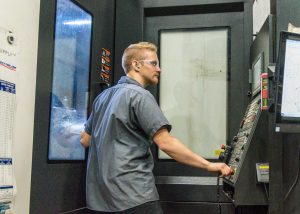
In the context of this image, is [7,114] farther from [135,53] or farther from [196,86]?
[196,86]

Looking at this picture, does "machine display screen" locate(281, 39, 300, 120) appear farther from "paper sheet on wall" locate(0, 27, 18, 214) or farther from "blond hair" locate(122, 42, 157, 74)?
"paper sheet on wall" locate(0, 27, 18, 214)

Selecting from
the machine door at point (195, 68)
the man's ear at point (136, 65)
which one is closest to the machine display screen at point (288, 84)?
the man's ear at point (136, 65)

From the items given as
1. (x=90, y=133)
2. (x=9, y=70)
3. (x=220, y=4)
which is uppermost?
(x=220, y=4)

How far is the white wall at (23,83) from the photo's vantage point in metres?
1.62

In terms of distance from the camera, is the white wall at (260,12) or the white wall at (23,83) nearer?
the white wall at (23,83)

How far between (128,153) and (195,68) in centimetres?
121

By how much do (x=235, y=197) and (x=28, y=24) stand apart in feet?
3.82

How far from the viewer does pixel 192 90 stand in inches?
113

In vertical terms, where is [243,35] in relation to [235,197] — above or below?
above

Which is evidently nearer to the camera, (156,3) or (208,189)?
(208,189)

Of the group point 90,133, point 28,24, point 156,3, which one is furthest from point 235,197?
point 156,3

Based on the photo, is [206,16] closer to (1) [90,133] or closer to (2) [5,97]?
(1) [90,133]

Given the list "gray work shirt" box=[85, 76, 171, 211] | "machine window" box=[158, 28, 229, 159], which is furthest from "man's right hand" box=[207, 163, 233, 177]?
"machine window" box=[158, 28, 229, 159]

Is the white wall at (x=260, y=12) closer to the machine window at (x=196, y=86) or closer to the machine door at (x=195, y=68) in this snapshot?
the machine door at (x=195, y=68)
